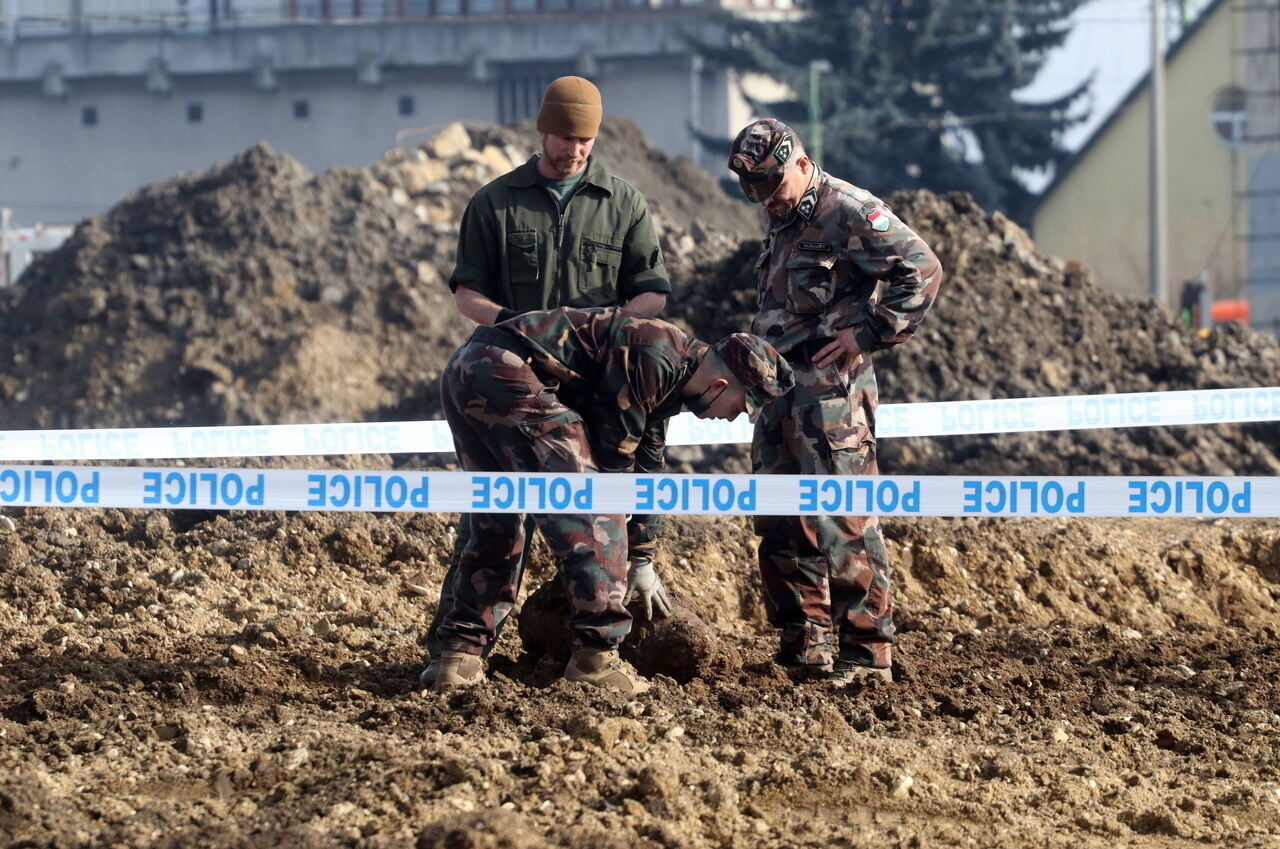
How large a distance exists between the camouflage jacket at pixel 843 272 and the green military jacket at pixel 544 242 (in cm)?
54

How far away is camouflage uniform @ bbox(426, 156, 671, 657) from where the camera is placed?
566 cm

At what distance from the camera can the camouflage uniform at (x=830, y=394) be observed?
18.5ft

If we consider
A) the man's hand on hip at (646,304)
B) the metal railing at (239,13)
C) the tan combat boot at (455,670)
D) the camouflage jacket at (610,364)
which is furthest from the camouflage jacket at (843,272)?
the metal railing at (239,13)

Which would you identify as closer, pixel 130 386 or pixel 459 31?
pixel 130 386

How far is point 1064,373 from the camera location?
12.9 meters

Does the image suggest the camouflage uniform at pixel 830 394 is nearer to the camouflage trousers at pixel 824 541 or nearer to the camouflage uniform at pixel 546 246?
the camouflage trousers at pixel 824 541

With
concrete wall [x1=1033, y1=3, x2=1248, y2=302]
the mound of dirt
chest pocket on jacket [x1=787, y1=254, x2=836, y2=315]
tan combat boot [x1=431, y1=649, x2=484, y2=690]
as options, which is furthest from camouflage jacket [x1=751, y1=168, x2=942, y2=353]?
concrete wall [x1=1033, y1=3, x2=1248, y2=302]

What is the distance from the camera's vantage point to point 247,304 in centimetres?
1648

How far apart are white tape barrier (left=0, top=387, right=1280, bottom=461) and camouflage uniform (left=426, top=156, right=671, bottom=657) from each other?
1.99m

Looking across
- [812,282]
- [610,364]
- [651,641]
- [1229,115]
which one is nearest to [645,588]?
[651,641]

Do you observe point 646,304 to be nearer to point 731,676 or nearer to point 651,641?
point 651,641

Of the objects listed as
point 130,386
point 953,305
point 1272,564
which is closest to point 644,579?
point 1272,564

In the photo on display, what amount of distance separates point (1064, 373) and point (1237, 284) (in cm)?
2136

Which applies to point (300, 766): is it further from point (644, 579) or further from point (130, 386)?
point (130, 386)
